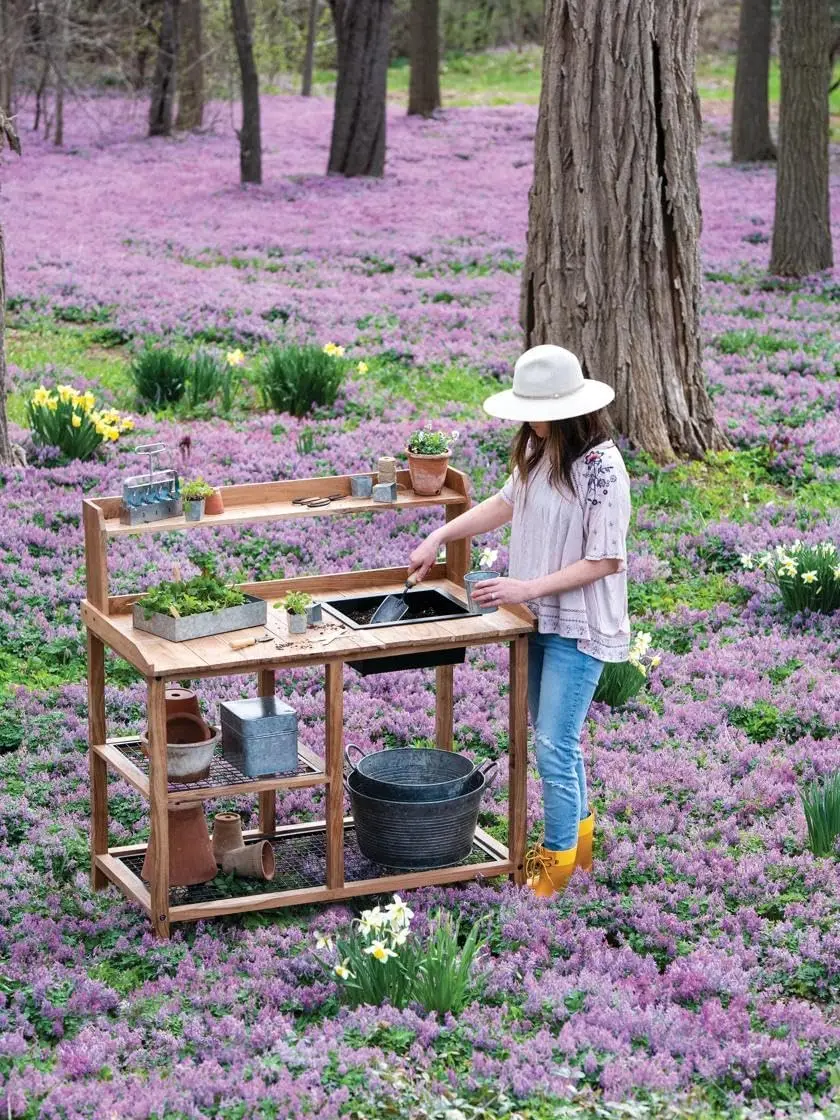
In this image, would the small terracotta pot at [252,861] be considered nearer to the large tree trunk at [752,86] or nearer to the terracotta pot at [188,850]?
the terracotta pot at [188,850]

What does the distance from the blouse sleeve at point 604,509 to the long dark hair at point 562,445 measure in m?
0.06

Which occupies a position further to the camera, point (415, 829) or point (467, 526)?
point (467, 526)

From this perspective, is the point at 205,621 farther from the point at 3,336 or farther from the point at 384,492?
the point at 3,336

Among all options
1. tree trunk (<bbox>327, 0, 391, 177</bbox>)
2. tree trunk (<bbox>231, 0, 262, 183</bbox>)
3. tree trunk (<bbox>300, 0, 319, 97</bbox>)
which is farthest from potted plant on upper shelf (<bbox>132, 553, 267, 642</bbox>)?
tree trunk (<bbox>300, 0, 319, 97</bbox>)

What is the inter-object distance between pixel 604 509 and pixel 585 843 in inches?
51.2

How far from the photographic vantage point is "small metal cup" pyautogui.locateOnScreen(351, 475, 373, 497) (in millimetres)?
5488

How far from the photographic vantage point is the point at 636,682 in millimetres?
6836

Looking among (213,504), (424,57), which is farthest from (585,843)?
(424,57)

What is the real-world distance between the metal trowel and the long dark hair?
0.62 metres

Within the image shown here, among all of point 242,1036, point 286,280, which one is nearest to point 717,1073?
point 242,1036

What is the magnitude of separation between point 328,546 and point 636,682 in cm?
250

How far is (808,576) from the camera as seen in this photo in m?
7.50

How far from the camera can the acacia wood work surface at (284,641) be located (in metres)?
4.75

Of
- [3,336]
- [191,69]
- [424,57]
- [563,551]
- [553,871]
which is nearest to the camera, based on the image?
[563,551]
